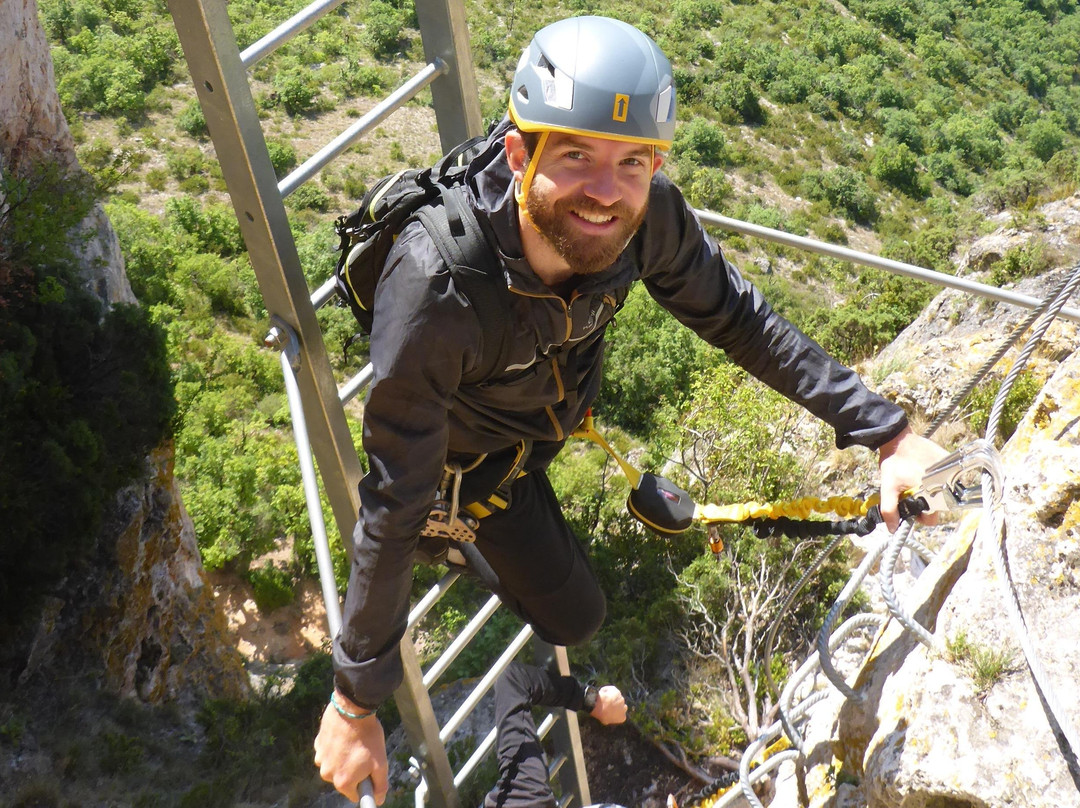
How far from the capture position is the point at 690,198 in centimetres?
2683

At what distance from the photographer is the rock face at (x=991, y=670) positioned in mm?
1995

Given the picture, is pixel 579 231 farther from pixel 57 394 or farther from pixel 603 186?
pixel 57 394

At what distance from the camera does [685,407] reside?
1261cm

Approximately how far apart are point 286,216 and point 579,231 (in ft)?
2.47

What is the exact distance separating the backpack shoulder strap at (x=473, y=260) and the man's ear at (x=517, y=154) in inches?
5.8

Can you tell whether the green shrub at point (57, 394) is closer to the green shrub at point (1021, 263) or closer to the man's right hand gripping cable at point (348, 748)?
the man's right hand gripping cable at point (348, 748)

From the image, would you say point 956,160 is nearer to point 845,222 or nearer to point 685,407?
point 845,222

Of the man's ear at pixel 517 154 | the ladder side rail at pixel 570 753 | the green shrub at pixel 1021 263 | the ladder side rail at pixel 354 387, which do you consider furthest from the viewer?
the green shrub at pixel 1021 263

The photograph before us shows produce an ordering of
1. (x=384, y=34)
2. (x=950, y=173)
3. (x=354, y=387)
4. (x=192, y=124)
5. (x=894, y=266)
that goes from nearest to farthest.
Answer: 1. (x=354, y=387)
2. (x=894, y=266)
3. (x=192, y=124)
4. (x=384, y=34)
5. (x=950, y=173)

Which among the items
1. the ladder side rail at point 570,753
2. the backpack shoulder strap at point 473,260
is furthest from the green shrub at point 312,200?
the backpack shoulder strap at point 473,260

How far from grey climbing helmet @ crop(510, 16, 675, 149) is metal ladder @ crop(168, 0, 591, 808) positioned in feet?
1.79

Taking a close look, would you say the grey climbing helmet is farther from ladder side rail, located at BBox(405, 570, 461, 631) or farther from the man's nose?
ladder side rail, located at BBox(405, 570, 461, 631)

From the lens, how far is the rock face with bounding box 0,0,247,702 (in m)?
8.07

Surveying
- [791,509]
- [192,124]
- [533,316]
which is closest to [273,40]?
[533,316]
